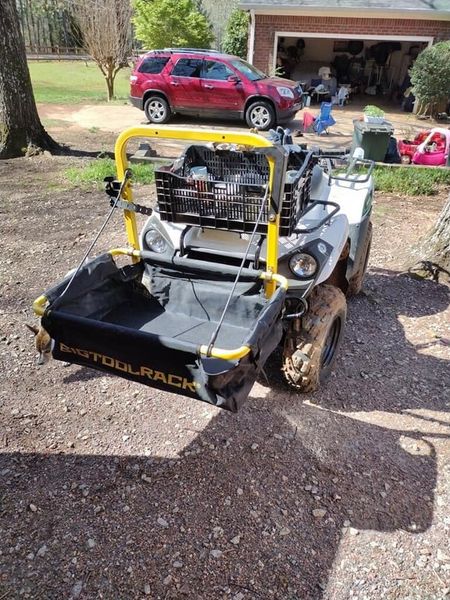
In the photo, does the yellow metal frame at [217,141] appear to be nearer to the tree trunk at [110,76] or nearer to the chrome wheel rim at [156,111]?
the chrome wheel rim at [156,111]

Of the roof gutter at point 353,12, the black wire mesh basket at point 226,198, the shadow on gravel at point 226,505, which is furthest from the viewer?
the roof gutter at point 353,12

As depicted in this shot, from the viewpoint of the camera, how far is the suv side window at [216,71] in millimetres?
12367

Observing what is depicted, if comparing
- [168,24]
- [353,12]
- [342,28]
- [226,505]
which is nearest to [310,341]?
[226,505]

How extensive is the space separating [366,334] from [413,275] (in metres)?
1.25

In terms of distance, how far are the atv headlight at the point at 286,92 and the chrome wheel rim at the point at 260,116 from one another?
53cm

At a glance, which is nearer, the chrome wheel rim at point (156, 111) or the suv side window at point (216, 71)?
the suv side window at point (216, 71)

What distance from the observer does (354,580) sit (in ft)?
7.04

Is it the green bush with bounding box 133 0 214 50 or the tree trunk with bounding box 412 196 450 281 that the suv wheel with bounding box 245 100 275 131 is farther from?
the green bush with bounding box 133 0 214 50

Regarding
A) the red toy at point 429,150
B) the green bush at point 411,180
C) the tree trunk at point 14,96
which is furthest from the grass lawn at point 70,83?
the green bush at point 411,180

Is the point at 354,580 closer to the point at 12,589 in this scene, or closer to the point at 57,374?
the point at 12,589

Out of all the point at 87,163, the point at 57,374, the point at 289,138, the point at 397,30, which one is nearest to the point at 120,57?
the point at 397,30

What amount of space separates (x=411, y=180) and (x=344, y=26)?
10296 mm

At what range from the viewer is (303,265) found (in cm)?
311

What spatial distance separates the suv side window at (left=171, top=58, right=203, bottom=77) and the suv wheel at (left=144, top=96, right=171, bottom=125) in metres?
0.78
